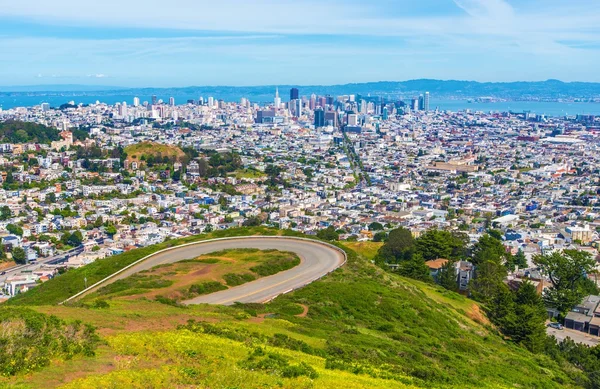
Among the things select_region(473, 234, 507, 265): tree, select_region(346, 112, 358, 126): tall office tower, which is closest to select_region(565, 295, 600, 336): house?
select_region(473, 234, 507, 265): tree

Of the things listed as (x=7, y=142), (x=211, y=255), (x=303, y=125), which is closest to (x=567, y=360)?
(x=211, y=255)

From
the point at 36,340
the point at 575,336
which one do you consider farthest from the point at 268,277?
the point at 575,336

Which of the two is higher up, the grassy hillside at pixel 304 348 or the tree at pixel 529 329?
the grassy hillside at pixel 304 348

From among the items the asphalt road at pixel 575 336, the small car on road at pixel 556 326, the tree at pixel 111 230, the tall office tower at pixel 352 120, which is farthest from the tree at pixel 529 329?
the tall office tower at pixel 352 120

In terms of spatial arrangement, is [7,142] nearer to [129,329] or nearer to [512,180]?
[512,180]

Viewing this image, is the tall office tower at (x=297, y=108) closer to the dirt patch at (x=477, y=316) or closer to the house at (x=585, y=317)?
the house at (x=585, y=317)

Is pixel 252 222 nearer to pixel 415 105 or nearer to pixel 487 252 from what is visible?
pixel 487 252
